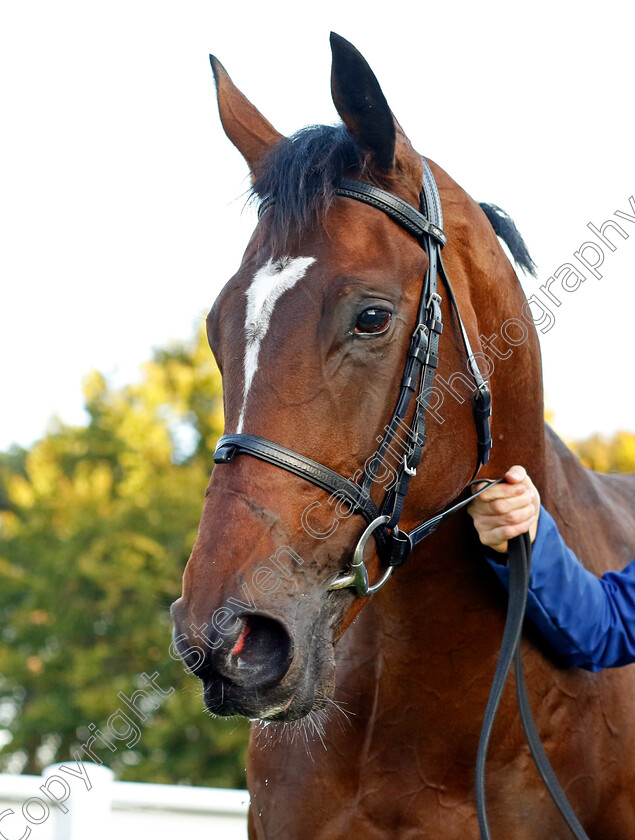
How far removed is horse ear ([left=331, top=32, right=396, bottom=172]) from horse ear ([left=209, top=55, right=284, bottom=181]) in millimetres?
517

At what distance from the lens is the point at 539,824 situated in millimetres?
2490

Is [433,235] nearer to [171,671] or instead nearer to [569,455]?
[569,455]

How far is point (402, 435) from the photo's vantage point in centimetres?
217

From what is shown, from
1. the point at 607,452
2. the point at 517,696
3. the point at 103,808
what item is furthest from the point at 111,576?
the point at 517,696

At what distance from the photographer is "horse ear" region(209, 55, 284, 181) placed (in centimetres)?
281

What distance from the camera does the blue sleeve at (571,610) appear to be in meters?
2.51

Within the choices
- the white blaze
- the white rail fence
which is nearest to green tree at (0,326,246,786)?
the white rail fence

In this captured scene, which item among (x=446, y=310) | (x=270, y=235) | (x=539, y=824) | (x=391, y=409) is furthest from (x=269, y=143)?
(x=539, y=824)

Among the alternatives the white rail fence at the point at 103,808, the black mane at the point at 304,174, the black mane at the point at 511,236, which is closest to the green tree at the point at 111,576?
the white rail fence at the point at 103,808

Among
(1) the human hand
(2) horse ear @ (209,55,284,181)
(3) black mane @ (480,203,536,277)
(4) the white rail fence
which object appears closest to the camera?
(1) the human hand

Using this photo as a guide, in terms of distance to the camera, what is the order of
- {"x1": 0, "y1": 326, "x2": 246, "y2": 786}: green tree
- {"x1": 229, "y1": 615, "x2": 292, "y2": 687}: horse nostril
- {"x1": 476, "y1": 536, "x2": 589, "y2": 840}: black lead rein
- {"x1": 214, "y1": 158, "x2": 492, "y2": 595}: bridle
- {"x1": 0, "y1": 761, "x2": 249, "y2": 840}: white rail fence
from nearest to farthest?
1. {"x1": 229, "y1": 615, "x2": 292, "y2": 687}: horse nostril
2. {"x1": 214, "y1": 158, "x2": 492, "y2": 595}: bridle
3. {"x1": 476, "y1": 536, "x2": 589, "y2": 840}: black lead rein
4. {"x1": 0, "y1": 761, "x2": 249, "y2": 840}: white rail fence
5. {"x1": 0, "y1": 326, "x2": 246, "y2": 786}: green tree

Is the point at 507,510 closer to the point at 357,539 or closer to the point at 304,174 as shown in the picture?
the point at 357,539

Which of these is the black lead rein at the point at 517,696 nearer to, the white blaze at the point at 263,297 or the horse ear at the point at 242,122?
the white blaze at the point at 263,297

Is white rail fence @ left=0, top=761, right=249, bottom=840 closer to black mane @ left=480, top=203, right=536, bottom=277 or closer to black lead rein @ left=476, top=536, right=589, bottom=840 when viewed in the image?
black lead rein @ left=476, top=536, right=589, bottom=840
